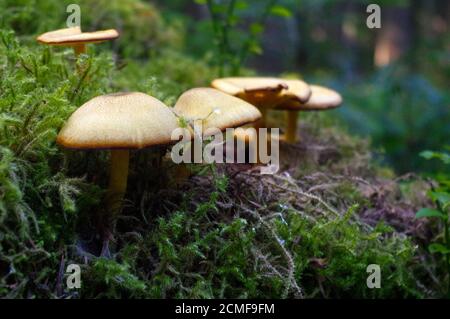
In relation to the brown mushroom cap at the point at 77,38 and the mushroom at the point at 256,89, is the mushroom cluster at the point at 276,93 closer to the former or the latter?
the mushroom at the point at 256,89

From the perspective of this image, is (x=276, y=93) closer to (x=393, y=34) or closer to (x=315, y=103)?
(x=315, y=103)

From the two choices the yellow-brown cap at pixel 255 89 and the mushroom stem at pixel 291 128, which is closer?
the yellow-brown cap at pixel 255 89

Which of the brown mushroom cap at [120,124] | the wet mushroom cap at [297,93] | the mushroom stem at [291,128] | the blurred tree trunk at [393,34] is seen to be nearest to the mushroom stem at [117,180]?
the brown mushroom cap at [120,124]

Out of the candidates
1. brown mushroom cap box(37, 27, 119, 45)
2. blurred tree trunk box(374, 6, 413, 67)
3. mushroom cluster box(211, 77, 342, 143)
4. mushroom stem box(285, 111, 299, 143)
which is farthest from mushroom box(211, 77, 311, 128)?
blurred tree trunk box(374, 6, 413, 67)

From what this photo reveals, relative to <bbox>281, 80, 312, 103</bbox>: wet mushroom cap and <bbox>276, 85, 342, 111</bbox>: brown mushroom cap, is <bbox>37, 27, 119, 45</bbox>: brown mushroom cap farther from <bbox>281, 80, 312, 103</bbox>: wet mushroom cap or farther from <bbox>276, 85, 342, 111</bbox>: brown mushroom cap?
<bbox>276, 85, 342, 111</bbox>: brown mushroom cap

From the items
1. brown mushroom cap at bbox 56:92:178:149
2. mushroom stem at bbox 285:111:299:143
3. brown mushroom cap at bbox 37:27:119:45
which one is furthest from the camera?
→ mushroom stem at bbox 285:111:299:143

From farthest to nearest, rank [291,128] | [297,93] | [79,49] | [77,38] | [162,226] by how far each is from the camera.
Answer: [291,128] → [297,93] → [79,49] → [77,38] → [162,226]

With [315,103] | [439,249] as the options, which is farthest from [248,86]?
[439,249]
